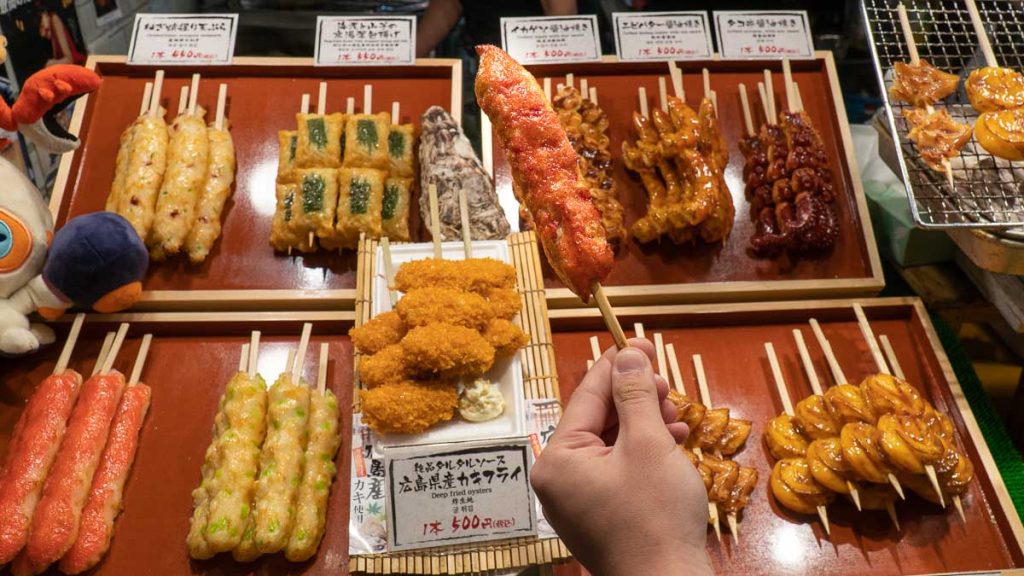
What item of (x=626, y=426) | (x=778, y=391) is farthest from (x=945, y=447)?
(x=626, y=426)

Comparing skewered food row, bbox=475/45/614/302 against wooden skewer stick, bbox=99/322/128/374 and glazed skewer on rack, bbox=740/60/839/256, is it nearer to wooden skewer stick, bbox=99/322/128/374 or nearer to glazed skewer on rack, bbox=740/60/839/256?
glazed skewer on rack, bbox=740/60/839/256

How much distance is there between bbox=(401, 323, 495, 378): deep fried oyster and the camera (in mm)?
2545

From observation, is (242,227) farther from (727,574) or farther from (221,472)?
(727,574)

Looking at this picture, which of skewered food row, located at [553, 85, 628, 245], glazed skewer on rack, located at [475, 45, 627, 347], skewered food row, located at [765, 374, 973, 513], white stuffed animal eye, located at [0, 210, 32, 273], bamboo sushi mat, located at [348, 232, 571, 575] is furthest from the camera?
skewered food row, located at [553, 85, 628, 245]

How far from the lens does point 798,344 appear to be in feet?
10.8

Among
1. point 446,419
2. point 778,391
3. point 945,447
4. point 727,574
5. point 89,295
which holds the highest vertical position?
point 89,295

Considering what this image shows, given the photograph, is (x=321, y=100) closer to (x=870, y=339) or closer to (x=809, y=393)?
(x=809, y=393)

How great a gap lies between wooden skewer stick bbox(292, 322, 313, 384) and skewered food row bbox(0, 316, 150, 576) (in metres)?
0.62

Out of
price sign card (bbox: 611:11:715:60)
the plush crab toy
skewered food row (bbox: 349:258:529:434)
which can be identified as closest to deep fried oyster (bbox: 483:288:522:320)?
skewered food row (bbox: 349:258:529:434)

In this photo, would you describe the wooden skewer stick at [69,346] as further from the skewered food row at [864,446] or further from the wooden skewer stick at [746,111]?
the wooden skewer stick at [746,111]

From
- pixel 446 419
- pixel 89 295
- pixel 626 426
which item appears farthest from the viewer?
pixel 89 295

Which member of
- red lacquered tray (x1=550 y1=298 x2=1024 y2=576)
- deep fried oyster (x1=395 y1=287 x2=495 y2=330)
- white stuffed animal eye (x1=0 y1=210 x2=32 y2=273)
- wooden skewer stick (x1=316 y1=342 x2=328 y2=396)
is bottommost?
red lacquered tray (x1=550 y1=298 x2=1024 y2=576)

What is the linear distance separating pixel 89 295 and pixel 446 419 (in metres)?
1.63

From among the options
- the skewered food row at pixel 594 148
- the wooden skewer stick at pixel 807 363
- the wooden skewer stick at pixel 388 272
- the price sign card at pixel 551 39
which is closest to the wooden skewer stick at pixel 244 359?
the wooden skewer stick at pixel 388 272
